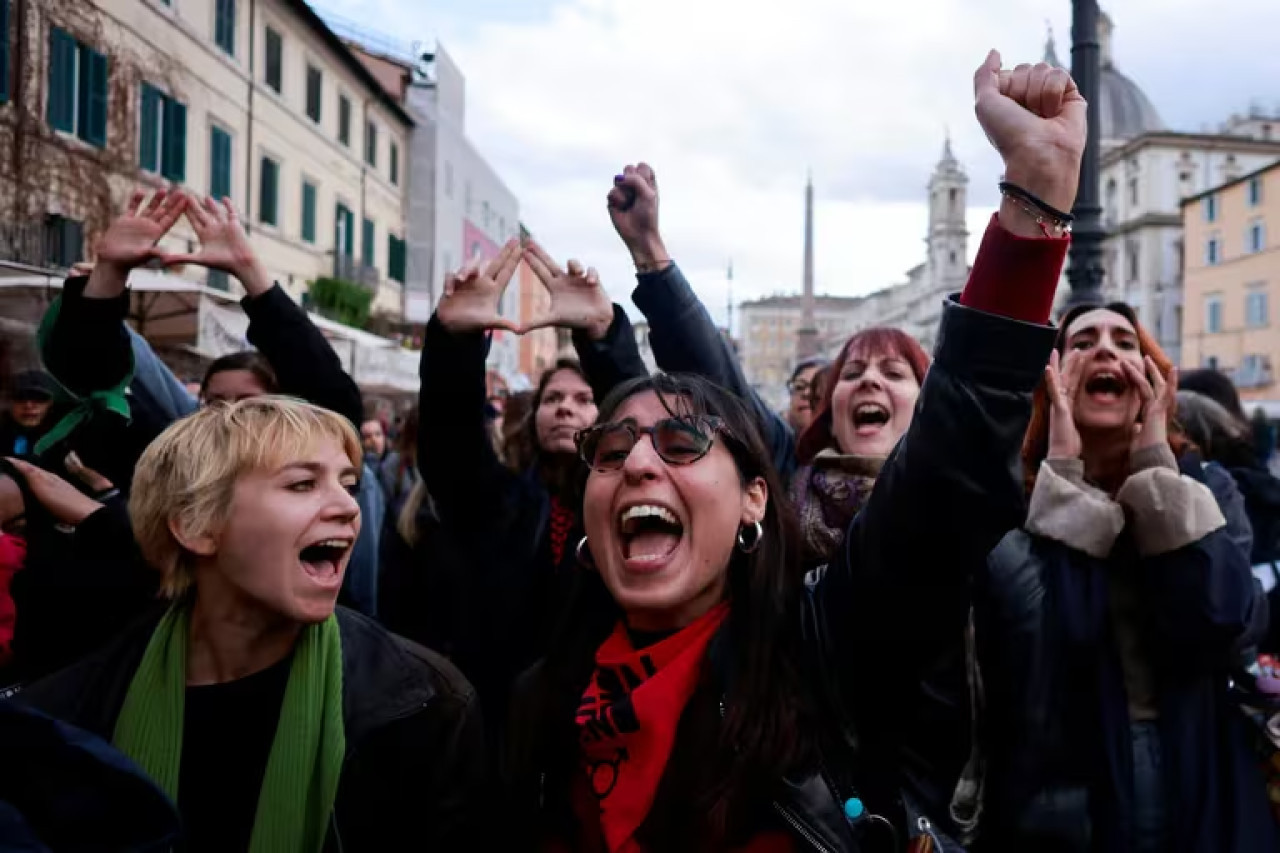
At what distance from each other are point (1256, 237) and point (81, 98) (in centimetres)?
4777

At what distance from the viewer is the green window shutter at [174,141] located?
14.7 metres

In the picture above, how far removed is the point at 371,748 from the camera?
2043mm

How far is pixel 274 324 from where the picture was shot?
10.2 ft

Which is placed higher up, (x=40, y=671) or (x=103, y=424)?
(x=103, y=424)

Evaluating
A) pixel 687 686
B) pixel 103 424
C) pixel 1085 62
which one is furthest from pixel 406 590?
pixel 1085 62

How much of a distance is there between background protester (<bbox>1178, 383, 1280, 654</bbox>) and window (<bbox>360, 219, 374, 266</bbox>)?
76.0 feet

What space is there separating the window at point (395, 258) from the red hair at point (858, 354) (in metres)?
25.2

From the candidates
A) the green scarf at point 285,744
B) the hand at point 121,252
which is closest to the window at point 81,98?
the hand at point 121,252

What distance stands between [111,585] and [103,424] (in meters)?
0.53

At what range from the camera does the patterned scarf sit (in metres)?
2.47

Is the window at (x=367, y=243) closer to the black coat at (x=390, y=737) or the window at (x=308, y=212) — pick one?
the window at (x=308, y=212)

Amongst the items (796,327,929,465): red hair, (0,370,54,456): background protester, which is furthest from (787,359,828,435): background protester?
(0,370,54,456): background protester

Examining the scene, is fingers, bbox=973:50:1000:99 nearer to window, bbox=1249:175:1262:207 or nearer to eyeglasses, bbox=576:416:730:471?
eyeglasses, bbox=576:416:730:471

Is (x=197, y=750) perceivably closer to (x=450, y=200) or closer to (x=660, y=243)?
(x=660, y=243)
